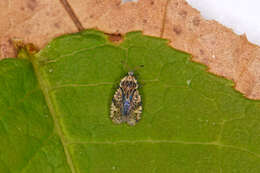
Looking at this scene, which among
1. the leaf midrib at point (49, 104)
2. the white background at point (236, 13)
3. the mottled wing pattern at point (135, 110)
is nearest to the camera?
the leaf midrib at point (49, 104)

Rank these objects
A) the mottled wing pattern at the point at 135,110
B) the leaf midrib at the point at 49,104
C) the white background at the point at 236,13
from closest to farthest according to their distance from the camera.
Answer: the leaf midrib at the point at 49,104 → the mottled wing pattern at the point at 135,110 → the white background at the point at 236,13

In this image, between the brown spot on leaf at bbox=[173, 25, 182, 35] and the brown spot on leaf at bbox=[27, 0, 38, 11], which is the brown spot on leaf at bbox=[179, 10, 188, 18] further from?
the brown spot on leaf at bbox=[27, 0, 38, 11]

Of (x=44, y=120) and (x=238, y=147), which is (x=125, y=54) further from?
(x=238, y=147)

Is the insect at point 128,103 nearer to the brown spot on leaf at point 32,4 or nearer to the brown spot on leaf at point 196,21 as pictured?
the brown spot on leaf at point 196,21

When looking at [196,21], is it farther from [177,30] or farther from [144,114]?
[144,114]

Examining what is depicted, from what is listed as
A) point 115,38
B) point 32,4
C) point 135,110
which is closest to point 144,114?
point 135,110

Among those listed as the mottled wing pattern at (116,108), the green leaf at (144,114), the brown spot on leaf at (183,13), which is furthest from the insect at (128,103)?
the brown spot on leaf at (183,13)
